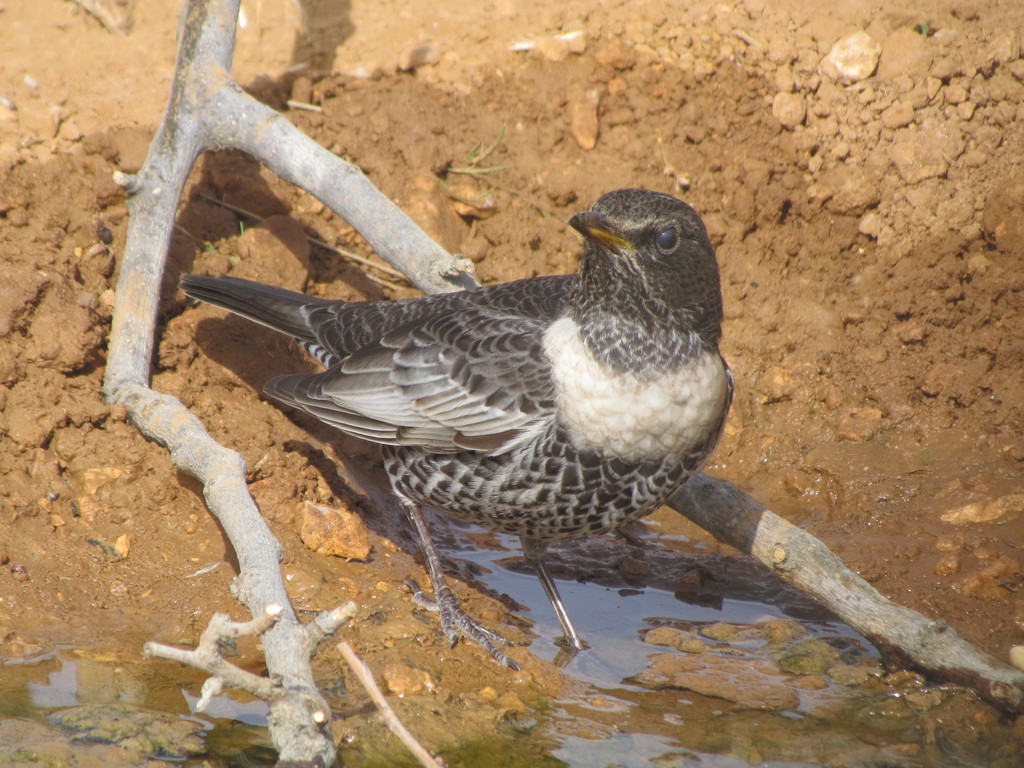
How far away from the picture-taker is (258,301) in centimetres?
540

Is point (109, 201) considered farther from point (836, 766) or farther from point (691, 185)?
point (836, 766)

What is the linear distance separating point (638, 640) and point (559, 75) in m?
3.94

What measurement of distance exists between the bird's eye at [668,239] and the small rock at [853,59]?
317 centimetres

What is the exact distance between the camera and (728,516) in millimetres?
4922

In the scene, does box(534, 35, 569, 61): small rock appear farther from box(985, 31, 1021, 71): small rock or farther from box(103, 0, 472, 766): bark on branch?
box(985, 31, 1021, 71): small rock

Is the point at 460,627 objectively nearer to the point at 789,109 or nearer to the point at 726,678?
the point at 726,678

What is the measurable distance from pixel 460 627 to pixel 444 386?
1099mm

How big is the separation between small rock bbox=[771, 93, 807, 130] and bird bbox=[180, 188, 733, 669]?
2707mm

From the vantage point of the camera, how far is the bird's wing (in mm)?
4598

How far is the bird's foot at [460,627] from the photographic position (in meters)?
4.70

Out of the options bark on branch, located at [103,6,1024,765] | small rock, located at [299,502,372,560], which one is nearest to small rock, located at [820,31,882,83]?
bark on branch, located at [103,6,1024,765]

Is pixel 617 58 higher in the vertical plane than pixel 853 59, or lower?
lower

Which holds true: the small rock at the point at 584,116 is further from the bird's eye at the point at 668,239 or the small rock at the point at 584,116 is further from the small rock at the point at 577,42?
the bird's eye at the point at 668,239

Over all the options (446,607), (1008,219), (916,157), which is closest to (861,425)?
(1008,219)
